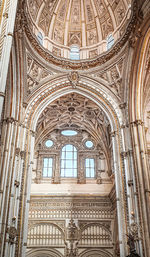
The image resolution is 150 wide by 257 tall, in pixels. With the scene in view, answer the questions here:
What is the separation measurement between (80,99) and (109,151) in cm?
519

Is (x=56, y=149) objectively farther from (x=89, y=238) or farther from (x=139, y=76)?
(x=139, y=76)

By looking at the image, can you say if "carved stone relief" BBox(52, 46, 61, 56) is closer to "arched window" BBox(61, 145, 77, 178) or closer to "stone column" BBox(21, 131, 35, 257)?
"stone column" BBox(21, 131, 35, 257)

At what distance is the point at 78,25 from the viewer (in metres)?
22.7

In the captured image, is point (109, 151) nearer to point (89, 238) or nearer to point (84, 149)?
point (84, 149)

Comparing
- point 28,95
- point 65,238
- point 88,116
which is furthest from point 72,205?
point 28,95

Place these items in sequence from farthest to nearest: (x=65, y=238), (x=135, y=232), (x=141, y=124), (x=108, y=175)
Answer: (x=108, y=175) → (x=65, y=238) → (x=141, y=124) → (x=135, y=232)

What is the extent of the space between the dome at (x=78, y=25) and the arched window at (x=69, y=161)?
26.0 ft

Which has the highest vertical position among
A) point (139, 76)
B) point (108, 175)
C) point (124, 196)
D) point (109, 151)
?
point (139, 76)

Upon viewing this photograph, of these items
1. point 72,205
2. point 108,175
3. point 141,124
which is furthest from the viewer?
point 108,175

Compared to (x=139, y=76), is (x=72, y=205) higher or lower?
lower

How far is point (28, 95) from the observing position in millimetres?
18375

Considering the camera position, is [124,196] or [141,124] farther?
[141,124]

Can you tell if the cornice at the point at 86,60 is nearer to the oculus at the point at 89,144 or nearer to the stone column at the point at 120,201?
the stone column at the point at 120,201

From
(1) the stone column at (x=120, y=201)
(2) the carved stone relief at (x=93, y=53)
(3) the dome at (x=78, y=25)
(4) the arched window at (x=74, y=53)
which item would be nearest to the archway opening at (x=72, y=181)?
(4) the arched window at (x=74, y=53)
